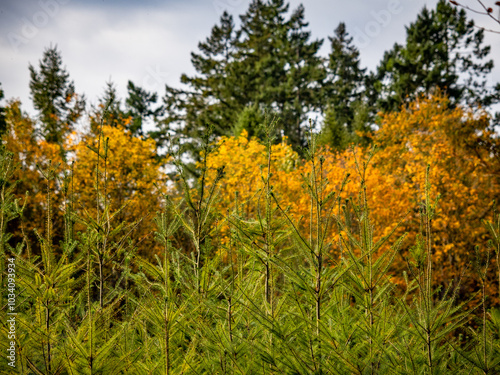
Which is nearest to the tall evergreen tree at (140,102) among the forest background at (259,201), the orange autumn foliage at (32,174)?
the forest background at (259,201)

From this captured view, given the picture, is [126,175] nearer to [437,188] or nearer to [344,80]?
[437,188]

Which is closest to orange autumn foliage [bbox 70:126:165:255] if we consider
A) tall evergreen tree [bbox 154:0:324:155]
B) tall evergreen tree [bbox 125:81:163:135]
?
tall evergreen tree [bbox 154:0:324:155]

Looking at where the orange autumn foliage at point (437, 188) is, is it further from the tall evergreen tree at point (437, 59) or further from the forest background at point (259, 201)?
the tall evergreen tree at point (437, 59)

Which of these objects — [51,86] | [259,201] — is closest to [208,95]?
[51,86]

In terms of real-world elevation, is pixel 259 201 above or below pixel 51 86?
below

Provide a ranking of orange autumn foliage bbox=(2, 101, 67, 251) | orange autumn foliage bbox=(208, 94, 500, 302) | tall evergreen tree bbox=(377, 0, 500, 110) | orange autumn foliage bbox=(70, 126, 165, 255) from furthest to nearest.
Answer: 1. tall evergreen tree bbox=(377, 0, 500, 110)
2. orange autumn foliage bbox=(2, 101, 67, 251)
3. orange autumn foliage bbox=(70, 126, 165, 255)
4. orange autumn foliage bbox=(208, 94, 500, 302)

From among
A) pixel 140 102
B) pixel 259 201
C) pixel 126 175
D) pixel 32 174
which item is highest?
pixel 140 102

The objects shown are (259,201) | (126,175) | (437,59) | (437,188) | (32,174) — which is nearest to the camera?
(259,201)

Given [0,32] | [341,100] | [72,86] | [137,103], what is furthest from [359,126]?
[72,86]

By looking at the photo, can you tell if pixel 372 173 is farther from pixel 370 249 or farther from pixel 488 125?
pixel 370 249

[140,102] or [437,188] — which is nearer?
[437,188]

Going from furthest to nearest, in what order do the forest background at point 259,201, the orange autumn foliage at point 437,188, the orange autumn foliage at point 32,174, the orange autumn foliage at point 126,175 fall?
the orange autumn foliage at point 32,174, the orange autumn foliage at point 126,175, the orange autumn foliage at point 437,188, the forest background at point 259,201

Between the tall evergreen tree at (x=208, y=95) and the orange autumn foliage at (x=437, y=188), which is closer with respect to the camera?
the orange autumn foliage at (x=437, y=188)

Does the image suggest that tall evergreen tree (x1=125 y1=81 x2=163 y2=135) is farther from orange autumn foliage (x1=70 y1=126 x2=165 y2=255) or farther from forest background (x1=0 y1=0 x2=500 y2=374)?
orange autumn foliage (x1=70 y1=126 x2=165 y2=255)
